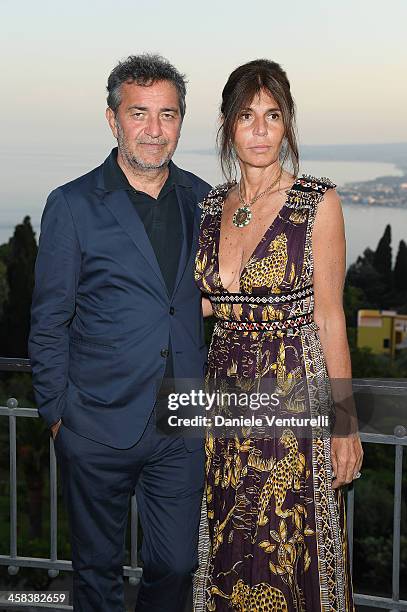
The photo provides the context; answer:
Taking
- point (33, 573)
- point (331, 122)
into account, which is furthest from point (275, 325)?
point (331, 122)

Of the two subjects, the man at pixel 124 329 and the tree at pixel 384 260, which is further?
the tree at pixel 384 260

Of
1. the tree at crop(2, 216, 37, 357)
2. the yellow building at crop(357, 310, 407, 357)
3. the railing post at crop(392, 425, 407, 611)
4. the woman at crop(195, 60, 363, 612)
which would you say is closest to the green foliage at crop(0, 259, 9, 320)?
the tree at crop(2, 216, 37, 357)

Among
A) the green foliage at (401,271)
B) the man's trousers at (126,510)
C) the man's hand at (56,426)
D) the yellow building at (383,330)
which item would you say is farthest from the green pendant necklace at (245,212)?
the green foliage at (401,271)

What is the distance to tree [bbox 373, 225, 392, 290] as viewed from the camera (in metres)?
24.2

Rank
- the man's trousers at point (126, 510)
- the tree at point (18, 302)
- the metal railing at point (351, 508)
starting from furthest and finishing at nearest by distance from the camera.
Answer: the tree at point (18, 302) < the metal railing at point (351, 508) < the man's trousers at point (126, 510)

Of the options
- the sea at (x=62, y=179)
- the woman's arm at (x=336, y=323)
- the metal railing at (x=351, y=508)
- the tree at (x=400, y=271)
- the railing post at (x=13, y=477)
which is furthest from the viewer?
the sea at (x=62, y=179)

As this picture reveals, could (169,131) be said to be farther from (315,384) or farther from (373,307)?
(373,307)

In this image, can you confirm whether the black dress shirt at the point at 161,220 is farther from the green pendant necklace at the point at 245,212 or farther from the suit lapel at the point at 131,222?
the green pendant necklace at the point at 245,212

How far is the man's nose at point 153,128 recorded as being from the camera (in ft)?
7.02

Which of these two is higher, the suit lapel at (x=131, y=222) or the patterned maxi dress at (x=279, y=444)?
the suit lapel at (x=131, y=222)

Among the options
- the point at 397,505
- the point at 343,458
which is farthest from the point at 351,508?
the point at 343,458

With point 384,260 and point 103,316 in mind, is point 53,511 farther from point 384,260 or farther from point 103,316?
point 384,260

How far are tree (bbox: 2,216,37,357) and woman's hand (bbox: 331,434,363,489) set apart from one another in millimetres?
20108

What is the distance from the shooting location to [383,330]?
2355cm
